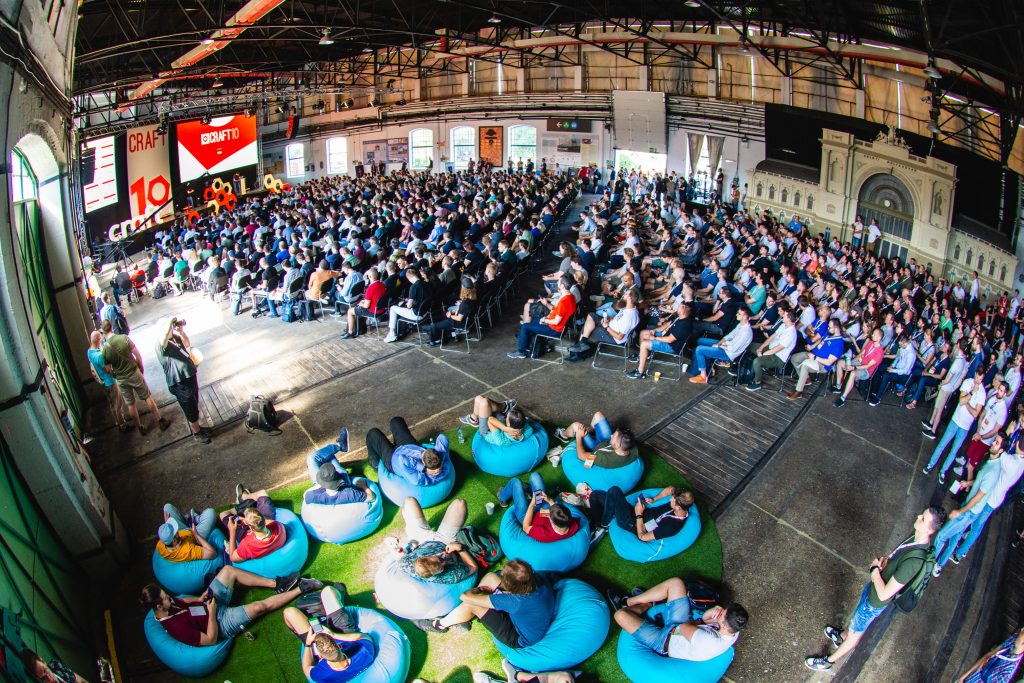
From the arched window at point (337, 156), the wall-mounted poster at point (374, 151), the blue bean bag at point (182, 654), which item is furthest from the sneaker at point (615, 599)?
the arched window at point (337, 156)

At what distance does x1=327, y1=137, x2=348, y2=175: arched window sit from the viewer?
3697cm

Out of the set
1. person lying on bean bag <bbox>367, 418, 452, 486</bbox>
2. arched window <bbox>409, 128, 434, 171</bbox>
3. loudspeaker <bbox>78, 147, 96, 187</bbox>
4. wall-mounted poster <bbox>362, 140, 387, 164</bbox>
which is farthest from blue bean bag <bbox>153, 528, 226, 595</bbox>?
wall-mounted poster <bbox>362, 140, 387, 164</bbox>

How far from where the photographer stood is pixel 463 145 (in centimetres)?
3098

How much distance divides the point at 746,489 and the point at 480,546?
9.25 ft

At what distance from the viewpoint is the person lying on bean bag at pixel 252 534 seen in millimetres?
4879

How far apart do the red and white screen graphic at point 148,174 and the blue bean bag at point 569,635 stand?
26.8m

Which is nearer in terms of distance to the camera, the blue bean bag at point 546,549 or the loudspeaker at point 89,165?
the blue bean bag at point 546,549

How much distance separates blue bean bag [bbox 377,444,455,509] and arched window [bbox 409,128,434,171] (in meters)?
29.1

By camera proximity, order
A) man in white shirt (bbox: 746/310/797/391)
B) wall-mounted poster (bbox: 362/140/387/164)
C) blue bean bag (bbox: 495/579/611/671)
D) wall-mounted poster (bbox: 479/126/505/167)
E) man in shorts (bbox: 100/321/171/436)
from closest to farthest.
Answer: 1. blue bean bag (bbox: 495/579/611/671)
2. man in shorts (bbox: 100/321/171/436)
3. man in white shirt (bbox: 746/310/797/391)
4. wall-mounted poster (bbox: 479/126/505/167)
5. wall-mounted poster (bbox: 362/140/387/164)

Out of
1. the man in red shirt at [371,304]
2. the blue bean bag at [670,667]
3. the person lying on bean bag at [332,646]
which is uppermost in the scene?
the man in red shirt at [371,304]

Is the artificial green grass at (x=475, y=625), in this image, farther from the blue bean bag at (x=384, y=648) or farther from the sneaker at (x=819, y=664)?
the sneaker at (x=819, y=664)

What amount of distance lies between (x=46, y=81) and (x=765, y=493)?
27.5ft

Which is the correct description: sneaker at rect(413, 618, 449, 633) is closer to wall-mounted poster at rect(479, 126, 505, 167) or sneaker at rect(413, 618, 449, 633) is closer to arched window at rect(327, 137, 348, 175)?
wall-mounted poster at rect(479, 126, 505, 167)

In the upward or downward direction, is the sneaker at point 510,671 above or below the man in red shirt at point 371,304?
below
